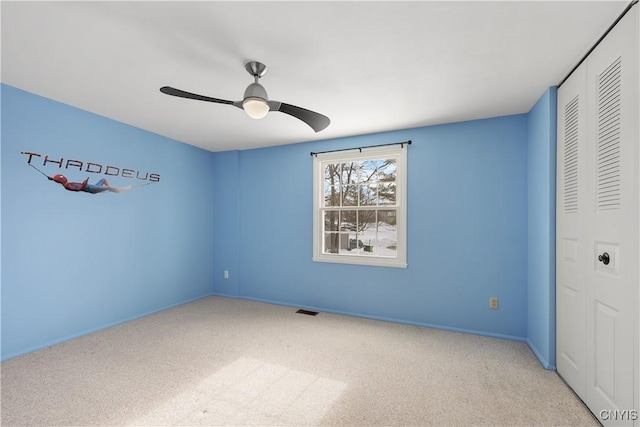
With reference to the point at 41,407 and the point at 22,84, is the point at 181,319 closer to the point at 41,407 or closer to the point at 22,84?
the point at 41,407

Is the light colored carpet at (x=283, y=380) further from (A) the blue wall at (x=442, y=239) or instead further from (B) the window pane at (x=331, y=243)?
(B) the window pane at (x=331, y=243)

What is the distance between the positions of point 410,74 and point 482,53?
0.50 metres

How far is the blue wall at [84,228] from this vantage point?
2650 mm

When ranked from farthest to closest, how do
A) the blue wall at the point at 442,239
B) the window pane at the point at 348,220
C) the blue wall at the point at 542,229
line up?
the window pane at the point at 348,220, the blue wall at the point at 442,239, the blue wall at the point at 542,229

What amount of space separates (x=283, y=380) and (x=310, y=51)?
2.46 metres

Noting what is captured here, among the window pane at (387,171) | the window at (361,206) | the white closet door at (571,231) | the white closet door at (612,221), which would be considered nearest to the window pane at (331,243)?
the window at (361,206)

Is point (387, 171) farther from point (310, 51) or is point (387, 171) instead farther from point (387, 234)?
point (310, 51)

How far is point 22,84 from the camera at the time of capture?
99.8 inches

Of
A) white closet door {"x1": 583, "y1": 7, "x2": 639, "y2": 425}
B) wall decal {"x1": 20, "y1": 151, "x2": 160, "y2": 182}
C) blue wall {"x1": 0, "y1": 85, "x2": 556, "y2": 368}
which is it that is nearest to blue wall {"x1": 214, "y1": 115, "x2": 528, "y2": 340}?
blue wall {"x1": 0, "y1": 85, "x2": 556, "y2": 368}

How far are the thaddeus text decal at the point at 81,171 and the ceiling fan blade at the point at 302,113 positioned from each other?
2.48 metres

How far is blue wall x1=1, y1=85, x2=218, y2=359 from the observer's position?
2.65 metres

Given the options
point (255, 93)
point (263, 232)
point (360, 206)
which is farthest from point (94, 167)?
point (360, 206)

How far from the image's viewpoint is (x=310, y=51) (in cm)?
200

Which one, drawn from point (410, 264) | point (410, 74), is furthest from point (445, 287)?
point (410, 74)
